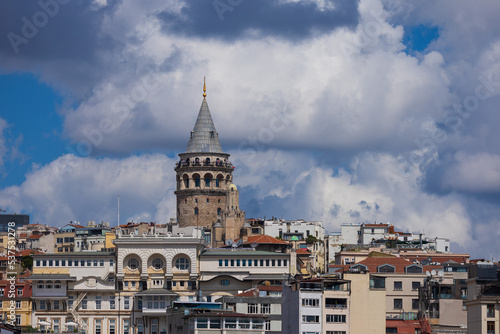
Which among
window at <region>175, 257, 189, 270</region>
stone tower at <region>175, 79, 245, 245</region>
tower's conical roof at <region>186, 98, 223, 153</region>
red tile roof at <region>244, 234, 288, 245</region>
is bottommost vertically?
window at <region>175, 257, 189, 270</region>

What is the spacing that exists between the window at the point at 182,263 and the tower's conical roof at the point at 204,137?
44.5m

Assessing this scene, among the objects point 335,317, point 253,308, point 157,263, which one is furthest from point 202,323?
point 157,263

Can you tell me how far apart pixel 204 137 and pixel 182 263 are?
152 feet

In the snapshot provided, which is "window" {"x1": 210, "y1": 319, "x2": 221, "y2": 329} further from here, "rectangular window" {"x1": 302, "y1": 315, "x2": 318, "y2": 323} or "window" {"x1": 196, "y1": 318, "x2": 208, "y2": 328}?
"rectangular window" {"x1": 302, "y1": 315, "x2": 318, "y2": 323}

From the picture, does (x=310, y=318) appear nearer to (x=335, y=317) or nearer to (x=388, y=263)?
(x=335, y=317)

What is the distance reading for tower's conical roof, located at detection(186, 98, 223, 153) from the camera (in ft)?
598

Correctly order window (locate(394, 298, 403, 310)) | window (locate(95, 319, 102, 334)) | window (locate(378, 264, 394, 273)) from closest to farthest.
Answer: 1. window (locate(394, 298, 403, 310))
2. window (locate(378, 264, 394, 273))
3. window (locate(95, 319, 102, 334))

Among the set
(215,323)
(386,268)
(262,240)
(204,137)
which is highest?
(204,137)

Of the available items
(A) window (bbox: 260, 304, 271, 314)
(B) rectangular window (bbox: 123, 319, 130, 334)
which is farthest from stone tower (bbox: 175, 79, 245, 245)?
(A) window (bbox: 260, 304, 271, 314)

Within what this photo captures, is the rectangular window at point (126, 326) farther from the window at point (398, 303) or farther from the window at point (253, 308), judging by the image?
the window at point (398, 303)

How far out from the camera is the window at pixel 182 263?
138625 millimetres

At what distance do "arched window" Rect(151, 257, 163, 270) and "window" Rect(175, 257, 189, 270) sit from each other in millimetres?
1590

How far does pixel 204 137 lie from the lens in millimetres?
183250

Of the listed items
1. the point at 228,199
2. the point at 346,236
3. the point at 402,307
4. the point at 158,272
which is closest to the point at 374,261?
the point at 402,307
